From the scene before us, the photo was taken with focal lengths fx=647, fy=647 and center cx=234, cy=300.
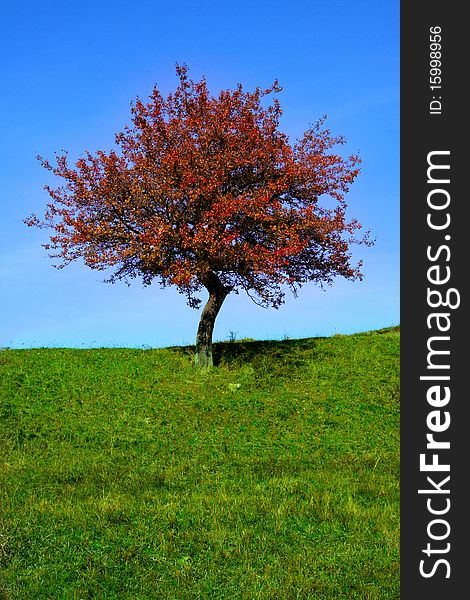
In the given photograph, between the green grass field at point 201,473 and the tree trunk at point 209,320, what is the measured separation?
0.58 meters

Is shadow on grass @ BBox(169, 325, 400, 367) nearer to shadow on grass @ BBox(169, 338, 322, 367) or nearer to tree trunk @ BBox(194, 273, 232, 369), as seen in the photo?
shadow on grass @ BBox(169, 338, 322, 367)

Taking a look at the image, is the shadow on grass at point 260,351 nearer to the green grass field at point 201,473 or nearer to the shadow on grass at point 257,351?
the shadow on grass at point 257,351

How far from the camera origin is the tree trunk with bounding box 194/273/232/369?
986 inches

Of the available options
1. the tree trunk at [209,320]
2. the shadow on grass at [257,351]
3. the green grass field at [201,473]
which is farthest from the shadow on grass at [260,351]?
the tree trunk at [209,320]

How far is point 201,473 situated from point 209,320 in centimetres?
1101

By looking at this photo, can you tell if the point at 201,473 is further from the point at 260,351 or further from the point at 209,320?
the point at 260,351

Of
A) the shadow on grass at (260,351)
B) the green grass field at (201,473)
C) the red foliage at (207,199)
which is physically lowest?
the green grass field at (201,473)

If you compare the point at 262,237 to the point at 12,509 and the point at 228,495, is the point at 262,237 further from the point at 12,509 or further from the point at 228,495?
the point at 12,509

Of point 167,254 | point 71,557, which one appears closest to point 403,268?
point 71,557

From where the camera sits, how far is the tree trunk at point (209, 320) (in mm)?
25047

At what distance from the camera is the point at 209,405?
20.8 metres

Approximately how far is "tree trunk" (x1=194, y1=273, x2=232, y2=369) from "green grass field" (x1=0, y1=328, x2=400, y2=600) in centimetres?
58

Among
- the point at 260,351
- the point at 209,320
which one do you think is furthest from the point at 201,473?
the point at 260,351

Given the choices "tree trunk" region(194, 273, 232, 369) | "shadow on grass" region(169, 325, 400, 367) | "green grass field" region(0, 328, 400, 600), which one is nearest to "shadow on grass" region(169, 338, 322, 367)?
"shadow on grass" region(169, 325, 400, 367)
